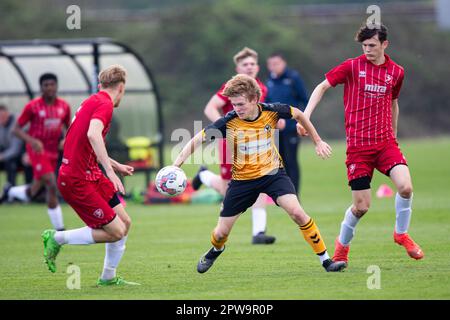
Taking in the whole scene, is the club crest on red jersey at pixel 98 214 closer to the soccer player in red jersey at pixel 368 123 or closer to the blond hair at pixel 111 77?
the blond hair at pixel 111 77

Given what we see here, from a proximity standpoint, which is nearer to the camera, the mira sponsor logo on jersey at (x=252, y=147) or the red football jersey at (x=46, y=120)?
the mira sponsor logo on jersey at (x=252, y=147)

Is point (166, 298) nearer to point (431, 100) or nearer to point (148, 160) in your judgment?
point (148, 160)

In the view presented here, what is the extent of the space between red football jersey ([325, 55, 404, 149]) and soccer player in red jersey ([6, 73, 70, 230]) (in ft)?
20.9

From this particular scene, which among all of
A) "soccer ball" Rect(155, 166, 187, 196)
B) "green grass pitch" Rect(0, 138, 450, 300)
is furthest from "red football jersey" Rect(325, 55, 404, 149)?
"soccer ball" Rect(155, 166, 187, 196)

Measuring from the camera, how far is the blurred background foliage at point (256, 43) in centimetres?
4166

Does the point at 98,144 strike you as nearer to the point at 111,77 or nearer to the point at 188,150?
the point at 111,77

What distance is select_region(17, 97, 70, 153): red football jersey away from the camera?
600 inches

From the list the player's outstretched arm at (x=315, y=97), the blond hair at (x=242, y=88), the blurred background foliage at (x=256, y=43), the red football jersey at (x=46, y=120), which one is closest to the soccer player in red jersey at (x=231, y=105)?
the player's outstretched arm at (x=315, y=97)

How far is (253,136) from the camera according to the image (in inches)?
360

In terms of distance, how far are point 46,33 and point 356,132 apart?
3983 cm

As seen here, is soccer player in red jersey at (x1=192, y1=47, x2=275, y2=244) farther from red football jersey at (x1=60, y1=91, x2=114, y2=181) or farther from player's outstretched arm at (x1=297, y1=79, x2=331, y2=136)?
red football jersey at (x1=60, y1=91, x2=114, y2=181)

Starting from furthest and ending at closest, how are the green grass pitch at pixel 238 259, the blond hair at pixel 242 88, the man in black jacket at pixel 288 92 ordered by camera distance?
the man in black jacket at pixel 288 92, the blond hair at pixel 242 88, the green grass pitch at pixel 238 259

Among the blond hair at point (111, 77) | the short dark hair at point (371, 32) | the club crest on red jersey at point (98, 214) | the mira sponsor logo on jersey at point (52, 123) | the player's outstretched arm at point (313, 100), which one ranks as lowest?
the club crest on red jersey at point (98, 214)

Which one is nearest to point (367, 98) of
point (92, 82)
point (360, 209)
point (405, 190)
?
point (405, 190)
